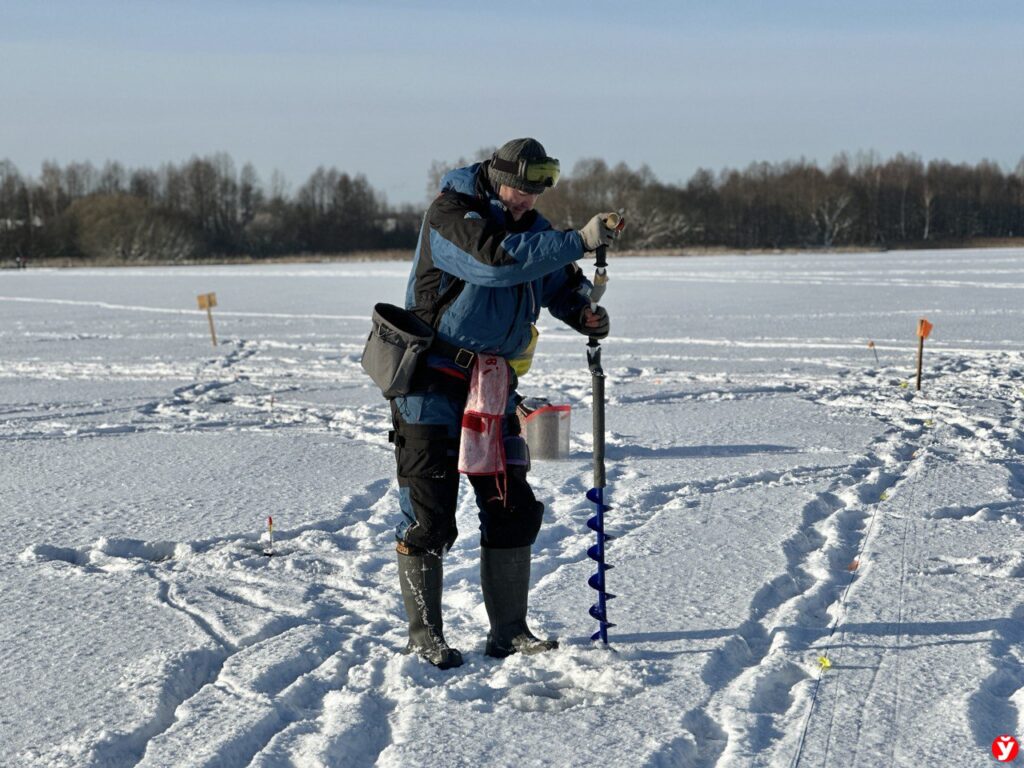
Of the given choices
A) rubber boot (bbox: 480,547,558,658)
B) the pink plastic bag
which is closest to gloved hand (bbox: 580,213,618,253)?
the pink plastic bag

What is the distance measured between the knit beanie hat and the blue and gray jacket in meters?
0.08

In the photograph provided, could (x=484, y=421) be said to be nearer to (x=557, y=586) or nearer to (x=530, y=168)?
(x=530, y=168)

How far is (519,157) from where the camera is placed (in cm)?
352

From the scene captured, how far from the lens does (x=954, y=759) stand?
3.02 m

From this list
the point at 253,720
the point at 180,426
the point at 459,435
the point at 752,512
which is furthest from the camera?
the point at 180,426

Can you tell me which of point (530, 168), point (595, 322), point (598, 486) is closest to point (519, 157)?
point (530, 168)

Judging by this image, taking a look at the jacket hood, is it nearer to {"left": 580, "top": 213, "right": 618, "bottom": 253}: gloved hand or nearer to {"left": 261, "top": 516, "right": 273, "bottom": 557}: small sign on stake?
{"left": 580, "top": 213, "right": 618, "bottom": 253}: gloved hand

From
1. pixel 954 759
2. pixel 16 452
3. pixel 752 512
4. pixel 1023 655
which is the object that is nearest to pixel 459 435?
pixel 954 759

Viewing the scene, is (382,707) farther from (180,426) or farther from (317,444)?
(180,426)

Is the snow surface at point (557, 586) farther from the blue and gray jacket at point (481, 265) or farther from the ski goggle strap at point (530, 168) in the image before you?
the ski goggle strap at point (530, 168)

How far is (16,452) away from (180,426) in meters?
1.37

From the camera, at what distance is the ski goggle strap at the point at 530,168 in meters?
3.52

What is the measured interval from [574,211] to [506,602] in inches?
3025

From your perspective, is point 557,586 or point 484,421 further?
point 557,586
